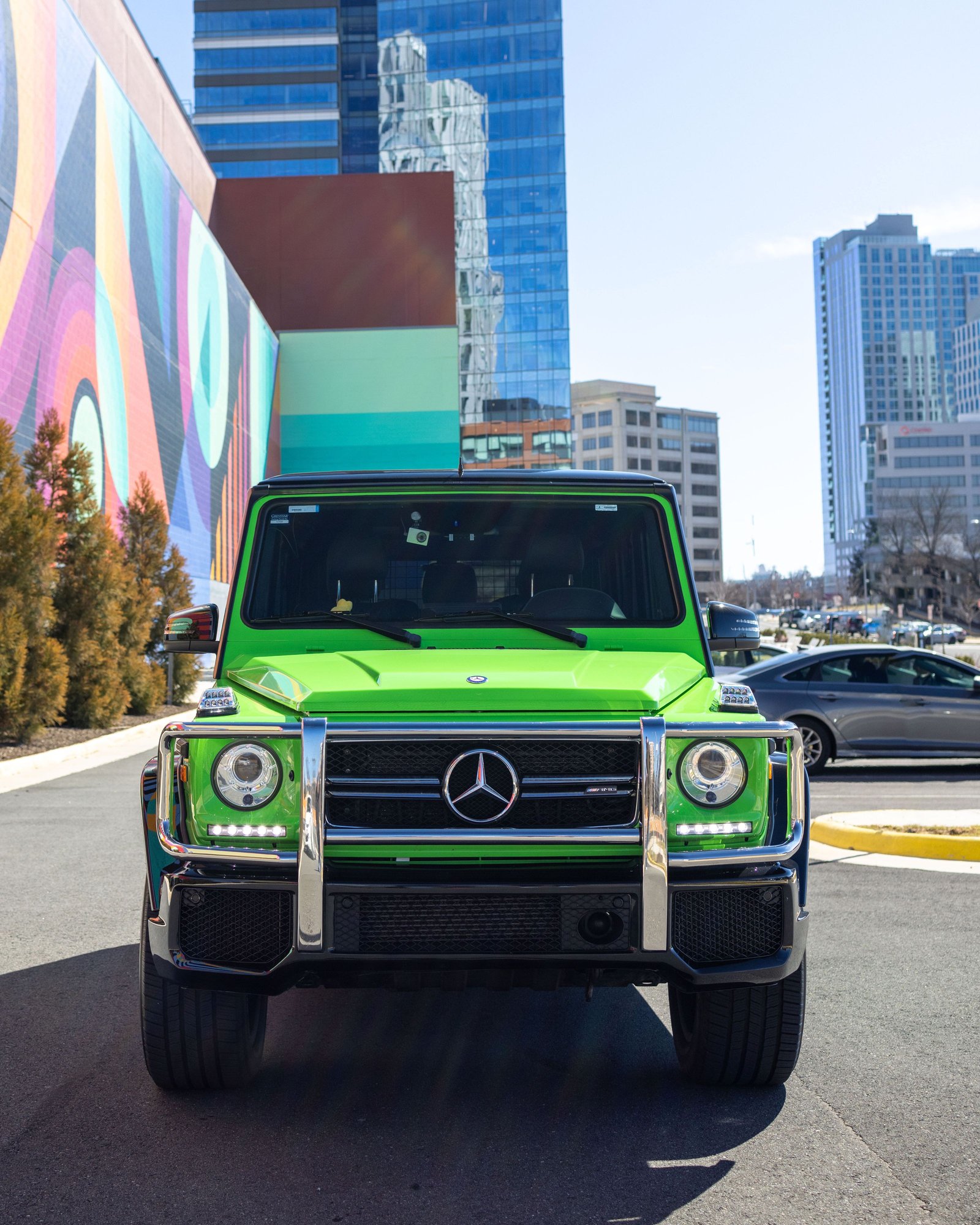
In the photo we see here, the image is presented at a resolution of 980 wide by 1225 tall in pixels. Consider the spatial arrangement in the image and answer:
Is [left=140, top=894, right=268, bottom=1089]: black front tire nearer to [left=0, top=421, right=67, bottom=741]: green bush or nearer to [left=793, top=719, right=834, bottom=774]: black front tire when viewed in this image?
[left=793, top=719, right=834, bottom=774]: black front tire

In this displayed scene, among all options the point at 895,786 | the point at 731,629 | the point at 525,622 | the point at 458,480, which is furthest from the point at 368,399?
the point at 525,622

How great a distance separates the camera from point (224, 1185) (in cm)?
349

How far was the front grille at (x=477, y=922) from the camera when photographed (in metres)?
3.69

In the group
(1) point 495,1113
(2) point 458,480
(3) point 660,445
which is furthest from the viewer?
(3) point 660,445

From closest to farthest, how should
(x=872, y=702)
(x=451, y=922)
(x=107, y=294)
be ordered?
1. (x=451, y=922)
2. (x=872, y=702)
3. (x=107, y=294)

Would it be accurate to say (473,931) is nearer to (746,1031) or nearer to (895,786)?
(746,1031)

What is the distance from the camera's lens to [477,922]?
12.2 feet

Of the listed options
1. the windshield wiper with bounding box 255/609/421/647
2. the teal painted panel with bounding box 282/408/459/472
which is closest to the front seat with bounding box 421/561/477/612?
the windshield wiper with bounding box 255/609/421/647

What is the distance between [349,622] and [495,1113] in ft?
6.19

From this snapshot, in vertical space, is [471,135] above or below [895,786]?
above

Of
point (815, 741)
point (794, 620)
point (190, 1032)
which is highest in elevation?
point (794, 620)

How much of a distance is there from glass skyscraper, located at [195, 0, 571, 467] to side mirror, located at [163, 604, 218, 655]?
92680 millimetres

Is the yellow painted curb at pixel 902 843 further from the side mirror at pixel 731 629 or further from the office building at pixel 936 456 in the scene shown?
the office building at pixel 936 456

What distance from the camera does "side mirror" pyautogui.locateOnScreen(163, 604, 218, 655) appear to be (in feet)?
17.8
